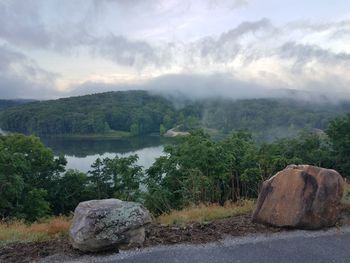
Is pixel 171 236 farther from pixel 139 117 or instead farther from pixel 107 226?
pixel 139 117

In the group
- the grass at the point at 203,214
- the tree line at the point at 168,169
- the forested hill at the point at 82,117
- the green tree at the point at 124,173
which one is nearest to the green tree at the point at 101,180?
the tree line at the point at 168,169

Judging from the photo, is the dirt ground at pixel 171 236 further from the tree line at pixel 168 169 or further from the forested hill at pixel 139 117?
the forested hill at pixel 139 117

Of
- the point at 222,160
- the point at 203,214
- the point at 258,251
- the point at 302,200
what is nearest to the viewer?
the point at 258,251

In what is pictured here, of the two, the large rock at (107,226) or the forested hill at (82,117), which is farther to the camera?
the forested hill at (82,117)

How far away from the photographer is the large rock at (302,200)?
692 centimetres

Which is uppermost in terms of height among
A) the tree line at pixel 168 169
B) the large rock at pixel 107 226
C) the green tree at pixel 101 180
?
the large rock at pixel 107 226

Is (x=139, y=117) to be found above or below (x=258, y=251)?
below

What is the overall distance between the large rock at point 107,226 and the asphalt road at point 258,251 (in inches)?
9.3

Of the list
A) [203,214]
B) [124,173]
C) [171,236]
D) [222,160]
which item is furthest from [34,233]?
[124,173]

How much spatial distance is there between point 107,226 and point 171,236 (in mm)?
1212

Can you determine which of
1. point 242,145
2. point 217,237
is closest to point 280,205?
point 217,237

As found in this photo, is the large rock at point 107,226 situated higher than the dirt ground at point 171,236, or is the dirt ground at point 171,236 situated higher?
the large rock at point 107,226

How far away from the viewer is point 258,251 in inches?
233

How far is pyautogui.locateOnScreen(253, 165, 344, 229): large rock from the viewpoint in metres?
6.92
